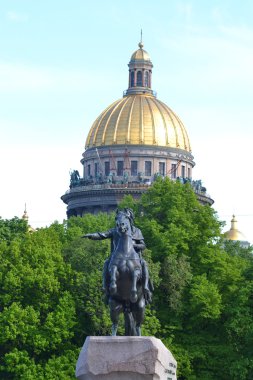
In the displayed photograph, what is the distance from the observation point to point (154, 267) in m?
69.4

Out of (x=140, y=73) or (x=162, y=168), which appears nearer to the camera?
(x=162, y=168)

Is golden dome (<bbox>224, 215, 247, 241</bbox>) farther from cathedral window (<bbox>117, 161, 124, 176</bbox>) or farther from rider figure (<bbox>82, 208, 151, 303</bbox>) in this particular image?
rider figure (<bbox>82, 208, 151, 303</bbox>)

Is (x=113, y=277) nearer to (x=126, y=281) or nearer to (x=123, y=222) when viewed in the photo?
(x=126, y=281)

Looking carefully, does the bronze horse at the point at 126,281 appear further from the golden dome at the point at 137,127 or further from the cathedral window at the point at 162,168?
the cathedral window at the point at 162,168

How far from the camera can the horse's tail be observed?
3597cm

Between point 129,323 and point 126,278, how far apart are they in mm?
1320

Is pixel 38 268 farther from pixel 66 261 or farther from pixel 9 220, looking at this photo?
pixel 9 220

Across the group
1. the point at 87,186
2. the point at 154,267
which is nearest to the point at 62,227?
the point at 154,267

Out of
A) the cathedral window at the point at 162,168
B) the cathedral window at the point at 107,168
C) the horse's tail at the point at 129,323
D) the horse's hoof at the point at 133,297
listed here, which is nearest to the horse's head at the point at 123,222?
the horse's hoof at the point at 133,297

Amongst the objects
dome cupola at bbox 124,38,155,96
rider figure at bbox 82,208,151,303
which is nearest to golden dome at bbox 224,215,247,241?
dome cupola at bbox 124,38,155,96

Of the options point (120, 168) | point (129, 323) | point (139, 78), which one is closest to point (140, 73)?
point (139, 78)

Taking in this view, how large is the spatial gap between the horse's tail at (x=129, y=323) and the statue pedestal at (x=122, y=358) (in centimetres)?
206

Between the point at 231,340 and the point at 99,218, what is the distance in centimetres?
3164

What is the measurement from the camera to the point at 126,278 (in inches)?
1396
